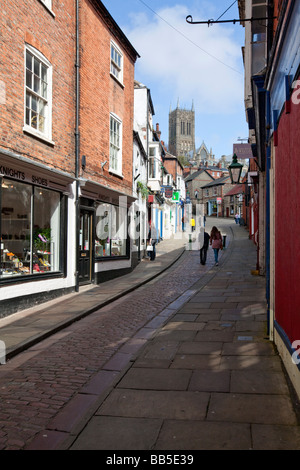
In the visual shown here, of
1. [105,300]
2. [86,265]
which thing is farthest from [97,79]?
[105,300]

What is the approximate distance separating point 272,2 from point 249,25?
336 centimetres

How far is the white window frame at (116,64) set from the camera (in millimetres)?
14797

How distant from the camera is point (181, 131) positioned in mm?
133125

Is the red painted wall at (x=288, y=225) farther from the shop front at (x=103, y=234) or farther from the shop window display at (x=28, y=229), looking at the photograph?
the shop front at (x=103, y=234)

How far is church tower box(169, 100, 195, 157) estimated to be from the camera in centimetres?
13100

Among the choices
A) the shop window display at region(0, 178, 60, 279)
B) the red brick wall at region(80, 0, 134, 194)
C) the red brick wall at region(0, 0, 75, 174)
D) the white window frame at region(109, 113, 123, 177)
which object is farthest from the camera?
the white window frame at region(109, 113, 123, 177)

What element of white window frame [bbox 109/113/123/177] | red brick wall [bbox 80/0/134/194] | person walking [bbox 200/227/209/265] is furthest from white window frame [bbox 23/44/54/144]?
person walking [bbox 200/227/209/265]

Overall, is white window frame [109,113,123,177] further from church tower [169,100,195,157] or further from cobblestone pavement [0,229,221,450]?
church tower [169,100,195,157]

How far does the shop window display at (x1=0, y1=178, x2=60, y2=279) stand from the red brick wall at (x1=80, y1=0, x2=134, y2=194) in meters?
2.28

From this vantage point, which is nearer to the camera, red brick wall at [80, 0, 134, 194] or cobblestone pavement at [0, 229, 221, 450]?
cobblestone pavement at [0, 229, 221, 450]

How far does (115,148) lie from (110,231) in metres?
3.03

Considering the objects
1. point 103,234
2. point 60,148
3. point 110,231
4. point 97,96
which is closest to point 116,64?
point 97,96

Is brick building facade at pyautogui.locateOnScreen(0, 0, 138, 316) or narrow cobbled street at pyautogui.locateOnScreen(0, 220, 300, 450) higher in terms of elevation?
brick building facade at pyautogui.locateOnScreen(0, 0, 138, 316)
